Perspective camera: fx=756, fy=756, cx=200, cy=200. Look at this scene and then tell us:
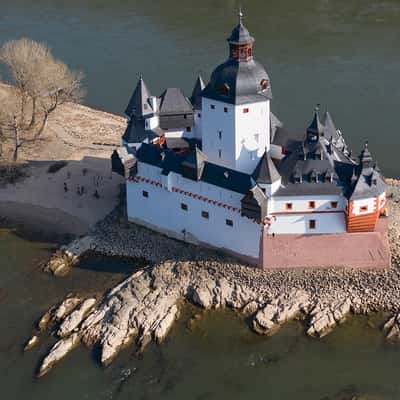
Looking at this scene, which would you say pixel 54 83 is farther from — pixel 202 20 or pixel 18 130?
pixel 202 20

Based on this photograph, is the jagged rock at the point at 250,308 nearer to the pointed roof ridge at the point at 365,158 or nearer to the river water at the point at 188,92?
the river water at the point at 188,92

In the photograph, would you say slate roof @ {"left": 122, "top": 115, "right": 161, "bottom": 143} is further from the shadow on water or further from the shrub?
the shrub

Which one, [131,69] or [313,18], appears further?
[313,18]

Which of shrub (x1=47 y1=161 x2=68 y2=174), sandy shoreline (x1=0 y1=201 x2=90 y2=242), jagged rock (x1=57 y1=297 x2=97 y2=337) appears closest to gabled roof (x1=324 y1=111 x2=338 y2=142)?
sandy shoreline (x1=0 y1=201 x2=90 y2=242)

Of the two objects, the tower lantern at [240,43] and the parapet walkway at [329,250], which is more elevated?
the tower lantern at [240,43]

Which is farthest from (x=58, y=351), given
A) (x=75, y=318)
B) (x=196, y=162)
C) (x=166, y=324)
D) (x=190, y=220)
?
(x=196, y=162)

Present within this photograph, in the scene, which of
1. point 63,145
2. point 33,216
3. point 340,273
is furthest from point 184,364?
point 63,145

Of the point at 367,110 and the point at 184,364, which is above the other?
the point at 367,110

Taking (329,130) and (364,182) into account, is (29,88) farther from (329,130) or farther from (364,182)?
(364,182)

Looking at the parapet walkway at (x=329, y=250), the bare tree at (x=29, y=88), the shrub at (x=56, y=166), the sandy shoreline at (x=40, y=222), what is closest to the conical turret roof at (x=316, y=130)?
the parapet walkway at (x=329, y=250)
